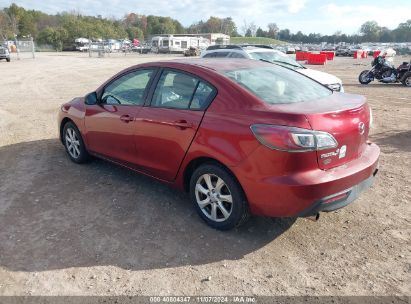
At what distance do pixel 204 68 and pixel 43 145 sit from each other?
4086mm

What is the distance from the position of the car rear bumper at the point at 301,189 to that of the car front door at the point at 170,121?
72cm

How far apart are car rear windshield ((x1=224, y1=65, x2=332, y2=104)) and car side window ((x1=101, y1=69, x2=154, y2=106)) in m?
1.10

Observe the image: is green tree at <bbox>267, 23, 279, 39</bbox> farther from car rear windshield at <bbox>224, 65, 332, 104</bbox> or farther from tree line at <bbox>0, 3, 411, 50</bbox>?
car rear windshield at <bbox>224, 65, 332, 104</bbox>

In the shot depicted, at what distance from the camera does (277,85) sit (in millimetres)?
3820

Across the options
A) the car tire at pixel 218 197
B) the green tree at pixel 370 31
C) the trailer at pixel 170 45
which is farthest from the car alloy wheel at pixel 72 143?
the green tree at pixel 370 31

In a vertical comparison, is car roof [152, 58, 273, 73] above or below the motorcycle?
above

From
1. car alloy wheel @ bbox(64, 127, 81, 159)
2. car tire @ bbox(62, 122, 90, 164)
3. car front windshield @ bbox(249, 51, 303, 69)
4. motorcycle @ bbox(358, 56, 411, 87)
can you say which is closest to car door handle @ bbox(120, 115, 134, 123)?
car tire @ bbox(62, 122, 90, 164)

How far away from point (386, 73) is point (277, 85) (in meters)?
14.4

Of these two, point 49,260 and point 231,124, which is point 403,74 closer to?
point 231,124

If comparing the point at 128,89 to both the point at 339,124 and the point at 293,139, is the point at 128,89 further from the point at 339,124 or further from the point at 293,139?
the point at 339,124

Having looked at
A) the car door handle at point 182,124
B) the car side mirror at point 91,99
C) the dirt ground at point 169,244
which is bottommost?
the dirt ground at point 169,244

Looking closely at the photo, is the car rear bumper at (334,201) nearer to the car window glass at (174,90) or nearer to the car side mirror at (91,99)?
the car window glass at (174,90)

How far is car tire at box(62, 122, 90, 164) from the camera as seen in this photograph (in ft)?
18.0

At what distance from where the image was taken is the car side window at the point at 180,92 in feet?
12.2
